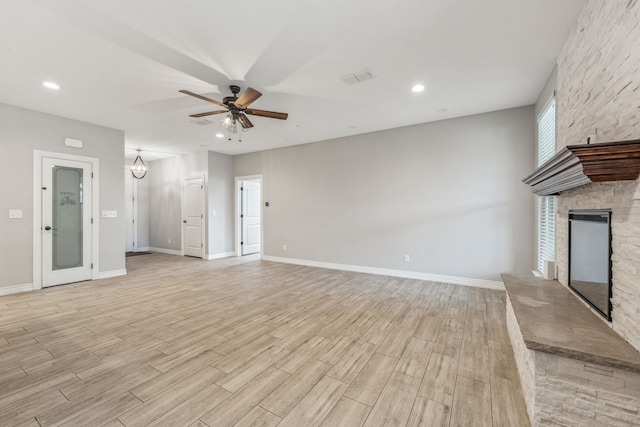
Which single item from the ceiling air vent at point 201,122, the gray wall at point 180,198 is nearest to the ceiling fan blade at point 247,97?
the ceiling air vent at point 201,122

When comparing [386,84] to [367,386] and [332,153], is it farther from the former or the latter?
[367,386]

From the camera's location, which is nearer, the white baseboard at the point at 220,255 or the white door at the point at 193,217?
the white baseboard at the point at 220,255

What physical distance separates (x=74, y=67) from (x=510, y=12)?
4.31 metres

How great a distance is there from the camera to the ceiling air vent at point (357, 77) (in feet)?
10.2

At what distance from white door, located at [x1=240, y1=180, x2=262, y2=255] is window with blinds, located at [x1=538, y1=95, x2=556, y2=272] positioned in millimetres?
6437

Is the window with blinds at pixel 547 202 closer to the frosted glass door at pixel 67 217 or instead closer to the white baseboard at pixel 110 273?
the white baseboard at pixel 110 273

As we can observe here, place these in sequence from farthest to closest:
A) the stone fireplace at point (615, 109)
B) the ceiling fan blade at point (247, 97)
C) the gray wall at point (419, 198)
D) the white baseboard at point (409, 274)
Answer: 1. the white baseboard at point (409, 274)
2. the gray wall at point (419, 198)
3. the ceiling fan blade at point (247, 97)
4. the stone fireplace at point (615, 109)

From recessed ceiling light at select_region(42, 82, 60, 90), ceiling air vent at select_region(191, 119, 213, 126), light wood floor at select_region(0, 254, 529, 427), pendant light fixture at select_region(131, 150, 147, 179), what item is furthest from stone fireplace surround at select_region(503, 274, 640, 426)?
pendant light fixture at select_region(131, 150, 147, 179)

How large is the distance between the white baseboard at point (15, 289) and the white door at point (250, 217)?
4.13m

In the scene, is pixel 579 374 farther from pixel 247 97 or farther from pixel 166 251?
pixel 166 251

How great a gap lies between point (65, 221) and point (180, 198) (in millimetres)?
3151

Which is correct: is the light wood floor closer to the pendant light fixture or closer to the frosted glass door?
the frosted glass door

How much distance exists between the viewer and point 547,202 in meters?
3.47

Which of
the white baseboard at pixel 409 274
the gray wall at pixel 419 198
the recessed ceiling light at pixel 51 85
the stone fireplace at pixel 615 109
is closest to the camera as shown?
the stone fireplace at pixel 615 109
